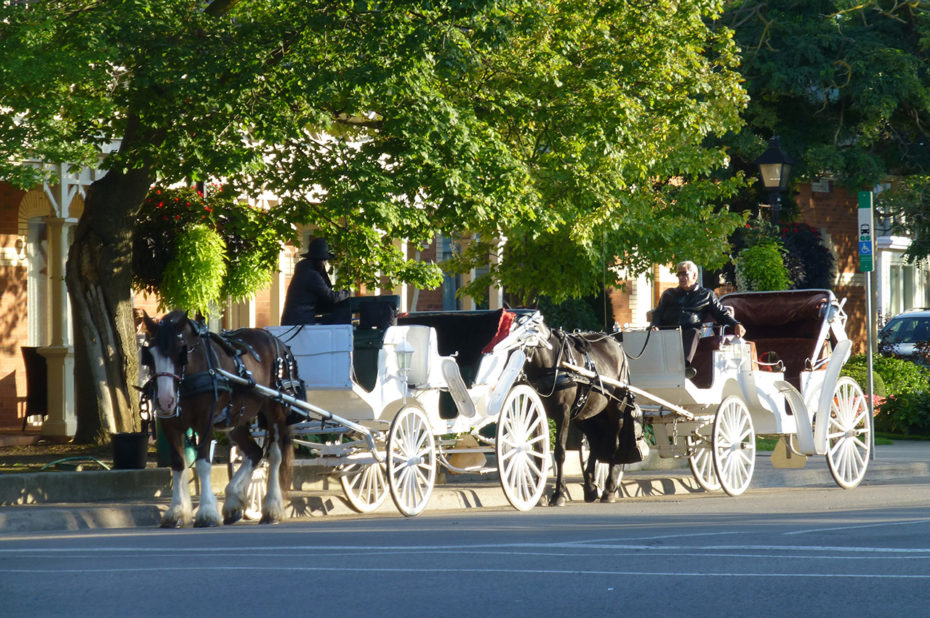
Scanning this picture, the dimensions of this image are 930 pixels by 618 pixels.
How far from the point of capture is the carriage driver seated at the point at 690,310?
15.9 metres

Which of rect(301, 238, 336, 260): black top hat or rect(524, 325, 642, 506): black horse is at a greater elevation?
rect(301, 238, 336, 260): black top hat

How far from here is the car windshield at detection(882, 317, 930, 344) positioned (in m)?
37.7

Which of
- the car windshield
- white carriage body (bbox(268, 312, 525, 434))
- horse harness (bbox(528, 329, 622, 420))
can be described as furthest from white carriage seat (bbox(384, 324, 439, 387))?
the car windshield

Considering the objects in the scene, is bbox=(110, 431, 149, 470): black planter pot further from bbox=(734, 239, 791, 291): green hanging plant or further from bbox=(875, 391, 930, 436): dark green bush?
bbox=(875, 391, 930, 436): dark green bush

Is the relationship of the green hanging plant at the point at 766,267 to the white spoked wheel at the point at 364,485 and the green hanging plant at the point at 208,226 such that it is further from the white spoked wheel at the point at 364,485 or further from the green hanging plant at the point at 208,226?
the white spoked wheel at the point at 364,485

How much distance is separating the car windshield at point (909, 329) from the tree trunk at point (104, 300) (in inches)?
939

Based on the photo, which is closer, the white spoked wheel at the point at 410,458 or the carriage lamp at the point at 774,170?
the white spoked wheel at the point at 410,458

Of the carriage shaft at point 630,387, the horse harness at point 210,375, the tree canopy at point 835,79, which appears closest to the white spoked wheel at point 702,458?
the carriage shaft at point 630,387

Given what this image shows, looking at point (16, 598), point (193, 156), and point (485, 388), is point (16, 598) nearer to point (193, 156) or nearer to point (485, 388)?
point (485, 388)

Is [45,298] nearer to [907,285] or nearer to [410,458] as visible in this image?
[410,458]

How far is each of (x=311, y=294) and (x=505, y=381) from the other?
6.24ft

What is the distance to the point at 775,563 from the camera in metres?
8.91

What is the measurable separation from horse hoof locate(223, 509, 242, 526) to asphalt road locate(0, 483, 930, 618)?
0.33 meters

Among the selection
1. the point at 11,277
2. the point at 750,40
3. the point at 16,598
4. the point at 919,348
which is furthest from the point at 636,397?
the point at 750,40
